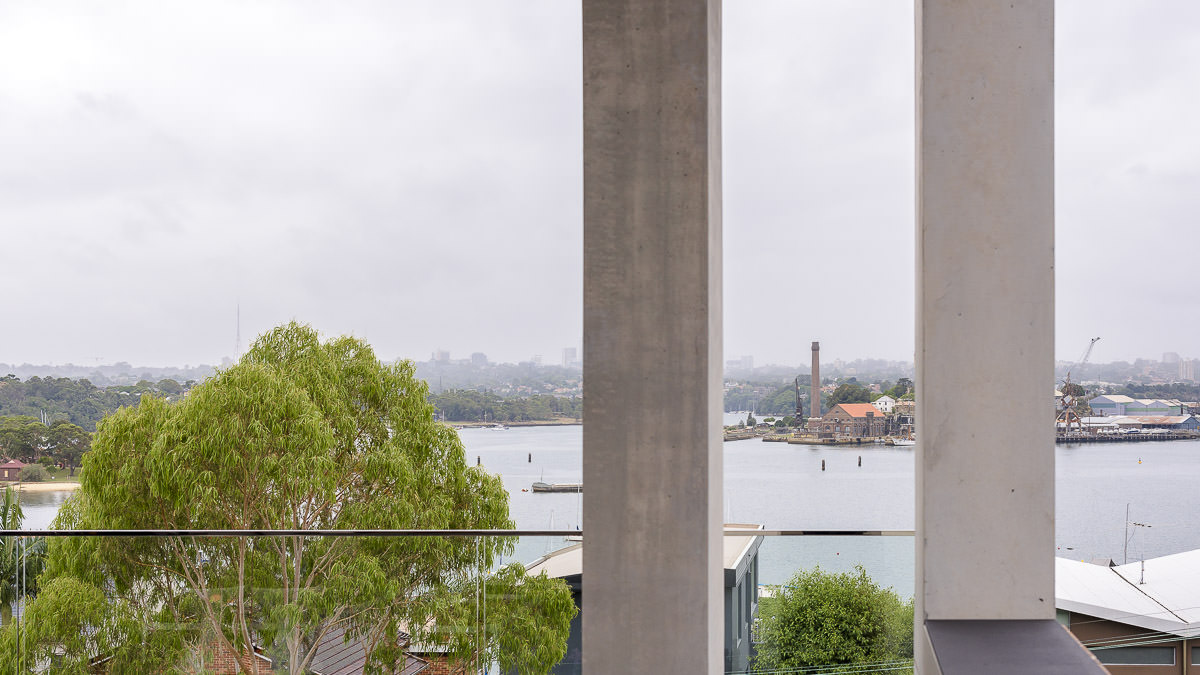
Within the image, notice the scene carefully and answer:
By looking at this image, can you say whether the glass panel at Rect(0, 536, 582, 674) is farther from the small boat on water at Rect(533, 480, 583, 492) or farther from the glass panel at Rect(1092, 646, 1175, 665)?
the small boat on water at Rect(533, 480, 583, 492)

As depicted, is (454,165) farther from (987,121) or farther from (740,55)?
(987,121)

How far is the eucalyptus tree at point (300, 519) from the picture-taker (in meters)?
2.66

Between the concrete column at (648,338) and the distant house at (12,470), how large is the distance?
5532 millimetres

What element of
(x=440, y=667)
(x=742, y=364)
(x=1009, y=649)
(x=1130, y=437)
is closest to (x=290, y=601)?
(x=440, y=667)

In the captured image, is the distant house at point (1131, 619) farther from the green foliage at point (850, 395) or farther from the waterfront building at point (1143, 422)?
the green foliage at point (850, 395)

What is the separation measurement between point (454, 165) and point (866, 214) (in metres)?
4.02

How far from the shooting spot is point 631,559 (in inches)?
78.2

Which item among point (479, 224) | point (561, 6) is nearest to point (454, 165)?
point (479, 224)

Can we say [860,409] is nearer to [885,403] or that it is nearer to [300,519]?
[885,403]

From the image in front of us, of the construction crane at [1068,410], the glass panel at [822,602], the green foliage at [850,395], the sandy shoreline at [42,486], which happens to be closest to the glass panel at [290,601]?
the glass panel at [822,602]

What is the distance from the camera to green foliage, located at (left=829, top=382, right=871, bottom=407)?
3.17m

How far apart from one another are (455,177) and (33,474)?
4.13m

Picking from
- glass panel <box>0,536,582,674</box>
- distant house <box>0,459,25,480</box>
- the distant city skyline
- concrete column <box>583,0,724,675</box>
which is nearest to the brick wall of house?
glass panel <box>0,536,582,674</box>

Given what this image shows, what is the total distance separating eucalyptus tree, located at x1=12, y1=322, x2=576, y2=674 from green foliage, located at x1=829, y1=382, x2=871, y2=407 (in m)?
1.60
